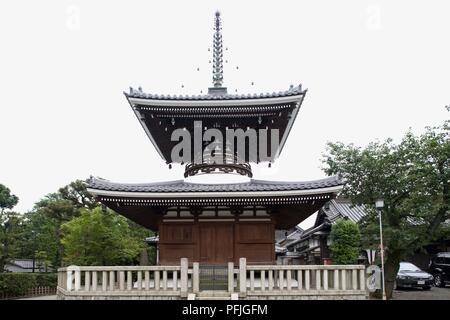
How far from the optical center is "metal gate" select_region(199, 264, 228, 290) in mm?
14922

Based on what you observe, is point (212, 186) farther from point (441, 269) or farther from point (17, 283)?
point (17, 283)

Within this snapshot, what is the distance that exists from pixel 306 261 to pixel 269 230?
83.0ft

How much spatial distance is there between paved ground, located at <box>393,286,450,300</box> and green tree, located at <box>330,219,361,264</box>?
6.60 m

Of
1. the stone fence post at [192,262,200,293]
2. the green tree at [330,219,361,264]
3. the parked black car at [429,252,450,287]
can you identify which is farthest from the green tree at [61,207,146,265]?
the parked black car at [429,252,450,287]

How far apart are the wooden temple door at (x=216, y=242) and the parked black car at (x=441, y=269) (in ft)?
60.3

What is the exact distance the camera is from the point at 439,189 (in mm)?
20438

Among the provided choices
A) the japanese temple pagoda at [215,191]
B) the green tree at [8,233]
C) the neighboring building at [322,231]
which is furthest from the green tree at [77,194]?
the japanese temple pagoda at [215,191]

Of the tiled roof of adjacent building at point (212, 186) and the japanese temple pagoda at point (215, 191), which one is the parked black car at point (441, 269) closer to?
the japanese temple pagoda at point (215, 191)

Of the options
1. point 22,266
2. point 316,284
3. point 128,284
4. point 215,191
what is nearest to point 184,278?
point 128,284

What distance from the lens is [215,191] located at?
1520 centimetres

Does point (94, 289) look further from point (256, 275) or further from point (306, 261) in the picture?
point (306, 261)

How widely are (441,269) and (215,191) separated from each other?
67.2 feet

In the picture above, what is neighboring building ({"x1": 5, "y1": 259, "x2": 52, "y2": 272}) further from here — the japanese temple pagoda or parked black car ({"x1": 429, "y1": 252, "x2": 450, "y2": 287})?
parked black car ({"x1": 429, "y1": 252, "x2": 450, "y2": 287})

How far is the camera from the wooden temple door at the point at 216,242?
16.5m
